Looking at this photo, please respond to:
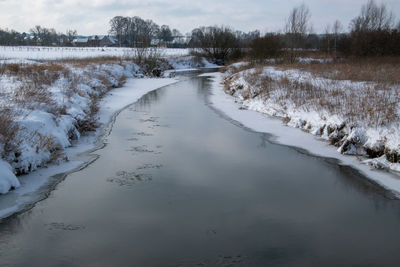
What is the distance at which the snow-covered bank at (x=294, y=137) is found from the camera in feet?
23.1

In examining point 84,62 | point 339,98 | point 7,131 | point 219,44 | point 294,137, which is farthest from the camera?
point 219,44

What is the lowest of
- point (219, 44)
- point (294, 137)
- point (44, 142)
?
point (294, 137)

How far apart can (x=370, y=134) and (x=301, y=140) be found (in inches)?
78.4

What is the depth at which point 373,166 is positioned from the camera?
25.2 ft

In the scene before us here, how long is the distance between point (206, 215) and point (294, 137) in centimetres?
581

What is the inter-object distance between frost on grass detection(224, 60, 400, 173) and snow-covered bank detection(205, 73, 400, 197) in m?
0.26

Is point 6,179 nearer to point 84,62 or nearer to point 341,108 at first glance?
point 341,108

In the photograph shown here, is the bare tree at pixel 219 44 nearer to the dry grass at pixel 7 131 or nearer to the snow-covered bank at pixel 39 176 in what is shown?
the snow-covered bank at pixel 39 176

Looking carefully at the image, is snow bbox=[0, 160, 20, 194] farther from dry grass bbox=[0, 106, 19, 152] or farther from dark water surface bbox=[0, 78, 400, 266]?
dark water surface bbox=[0, 78, 400, 266]

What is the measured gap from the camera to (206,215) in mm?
5371

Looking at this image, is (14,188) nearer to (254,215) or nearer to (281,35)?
(254,215)

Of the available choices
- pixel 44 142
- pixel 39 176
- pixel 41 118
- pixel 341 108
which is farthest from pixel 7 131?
pixel 341 108

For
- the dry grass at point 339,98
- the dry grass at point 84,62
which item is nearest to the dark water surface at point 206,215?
the dry grass at point 339,98

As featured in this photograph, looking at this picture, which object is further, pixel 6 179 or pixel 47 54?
pixel 47 54
